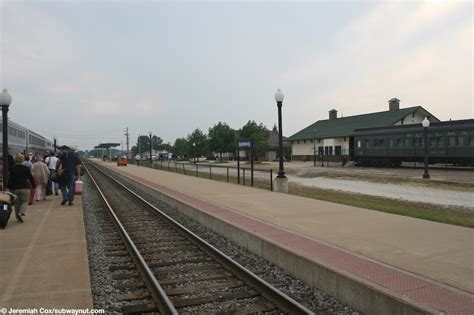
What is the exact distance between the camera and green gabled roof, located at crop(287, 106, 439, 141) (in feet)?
174

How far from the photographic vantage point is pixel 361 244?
286 inches

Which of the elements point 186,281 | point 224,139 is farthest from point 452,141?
point 224,139

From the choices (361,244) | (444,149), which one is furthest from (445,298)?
(444,149)

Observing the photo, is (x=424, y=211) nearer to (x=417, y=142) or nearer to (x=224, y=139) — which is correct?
(x=417, y=142)

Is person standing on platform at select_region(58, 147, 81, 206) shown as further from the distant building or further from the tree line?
the tree line

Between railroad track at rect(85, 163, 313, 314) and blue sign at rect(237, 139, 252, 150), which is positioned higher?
blue sign at rect(237, 139, 252, 150)

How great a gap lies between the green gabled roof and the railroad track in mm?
47205

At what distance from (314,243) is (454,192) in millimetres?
14449

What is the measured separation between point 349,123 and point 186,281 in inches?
2212

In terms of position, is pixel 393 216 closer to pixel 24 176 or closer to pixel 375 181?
pixel 24 176

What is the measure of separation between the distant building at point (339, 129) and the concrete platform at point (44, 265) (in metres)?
41.1

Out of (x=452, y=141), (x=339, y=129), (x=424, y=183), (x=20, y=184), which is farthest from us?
(x=339, y=129)

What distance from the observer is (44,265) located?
21.0 ft

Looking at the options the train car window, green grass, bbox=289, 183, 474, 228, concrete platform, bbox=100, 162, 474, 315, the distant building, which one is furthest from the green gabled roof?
concrete platform, bbox=100, 162, 474, 315
